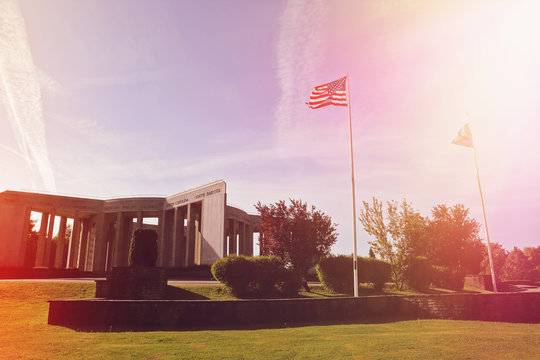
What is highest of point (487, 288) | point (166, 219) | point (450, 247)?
point (166, 219)

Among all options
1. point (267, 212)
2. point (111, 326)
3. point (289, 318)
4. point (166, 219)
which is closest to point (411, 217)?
point (267, 212)

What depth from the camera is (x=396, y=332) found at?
12.1 metres

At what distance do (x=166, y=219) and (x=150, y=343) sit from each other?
4738 cm

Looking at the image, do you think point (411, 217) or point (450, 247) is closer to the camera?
point (411, 217)

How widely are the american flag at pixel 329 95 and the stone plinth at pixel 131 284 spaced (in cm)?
1338

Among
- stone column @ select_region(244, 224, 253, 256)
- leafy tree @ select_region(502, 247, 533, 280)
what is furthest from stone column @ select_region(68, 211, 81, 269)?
leafy tree @ select_region(502, 247, 533, 280)

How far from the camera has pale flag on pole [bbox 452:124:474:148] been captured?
27672 millimetres

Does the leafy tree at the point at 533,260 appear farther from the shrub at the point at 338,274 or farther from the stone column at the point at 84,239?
the stone column at the point at 84,239

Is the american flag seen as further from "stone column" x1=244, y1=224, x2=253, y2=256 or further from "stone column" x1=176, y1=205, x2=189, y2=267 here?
"stone column" x1=244, y1=224, x2=253, y2=256

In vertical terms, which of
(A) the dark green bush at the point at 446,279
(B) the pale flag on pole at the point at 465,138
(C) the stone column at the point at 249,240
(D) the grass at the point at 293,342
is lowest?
(D) the grass at the point at 293,342

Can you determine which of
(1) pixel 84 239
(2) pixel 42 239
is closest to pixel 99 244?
(2) pixel 42 239

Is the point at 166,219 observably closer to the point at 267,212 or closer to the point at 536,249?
the point at 267,212

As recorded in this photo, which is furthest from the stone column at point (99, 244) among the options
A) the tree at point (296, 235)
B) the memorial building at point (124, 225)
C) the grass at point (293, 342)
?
the grass at point (293, 342)

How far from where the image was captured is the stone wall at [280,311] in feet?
43.4
